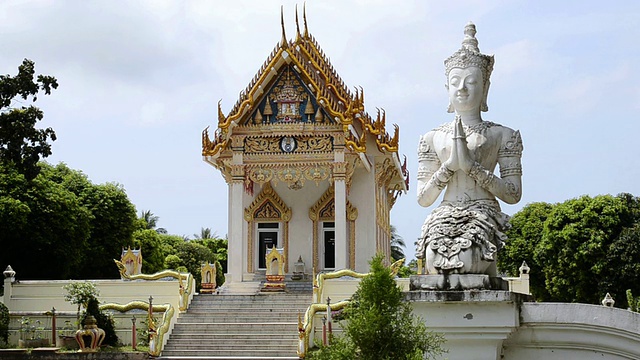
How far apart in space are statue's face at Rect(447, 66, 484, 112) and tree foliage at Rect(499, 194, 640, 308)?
27996mm

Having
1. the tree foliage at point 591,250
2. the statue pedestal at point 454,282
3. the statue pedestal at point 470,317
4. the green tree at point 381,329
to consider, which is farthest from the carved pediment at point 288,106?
the green tree at point 381,329

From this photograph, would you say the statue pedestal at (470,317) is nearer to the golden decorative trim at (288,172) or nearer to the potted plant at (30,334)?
the potted plant at (30,334)

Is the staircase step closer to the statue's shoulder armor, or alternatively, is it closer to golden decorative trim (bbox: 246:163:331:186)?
golden decorative trim (bbox: 246:163:331:186)

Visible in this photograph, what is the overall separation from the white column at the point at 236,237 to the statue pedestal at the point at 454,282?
795 inches

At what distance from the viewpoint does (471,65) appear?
5.63 m

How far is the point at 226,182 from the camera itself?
26.9 metres

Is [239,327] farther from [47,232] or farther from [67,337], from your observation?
[47,232]

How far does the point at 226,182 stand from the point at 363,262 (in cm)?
447

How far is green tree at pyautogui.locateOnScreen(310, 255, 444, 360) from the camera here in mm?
4676

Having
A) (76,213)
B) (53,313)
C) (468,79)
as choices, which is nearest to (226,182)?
(53,313)

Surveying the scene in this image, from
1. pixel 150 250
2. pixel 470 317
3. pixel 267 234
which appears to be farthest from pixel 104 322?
pixel 150 250

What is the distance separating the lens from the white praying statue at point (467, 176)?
5.16 m

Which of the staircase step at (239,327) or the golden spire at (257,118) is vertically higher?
the golden spire at (257,118)

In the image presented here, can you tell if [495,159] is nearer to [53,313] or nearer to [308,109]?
[53,313]
